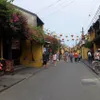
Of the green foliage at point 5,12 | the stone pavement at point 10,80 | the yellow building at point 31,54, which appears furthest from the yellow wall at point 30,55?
the green foliage at point 5,12

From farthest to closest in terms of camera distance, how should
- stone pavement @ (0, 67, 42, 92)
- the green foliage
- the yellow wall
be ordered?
the yellow wall
the green foliage
stone pavement @ (0, 67, 42, 92)

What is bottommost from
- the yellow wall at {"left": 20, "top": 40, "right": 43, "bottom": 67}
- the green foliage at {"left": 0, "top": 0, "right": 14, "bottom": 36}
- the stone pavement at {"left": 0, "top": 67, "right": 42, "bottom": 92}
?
the stone pavement at {"left": 0, "top": 67, "right": 42, "bottom": 92}

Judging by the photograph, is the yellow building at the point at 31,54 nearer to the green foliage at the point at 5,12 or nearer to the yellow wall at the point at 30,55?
the yellow wall at the point at 30,55

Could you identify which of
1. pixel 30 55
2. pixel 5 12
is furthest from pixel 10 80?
pixel 30 55

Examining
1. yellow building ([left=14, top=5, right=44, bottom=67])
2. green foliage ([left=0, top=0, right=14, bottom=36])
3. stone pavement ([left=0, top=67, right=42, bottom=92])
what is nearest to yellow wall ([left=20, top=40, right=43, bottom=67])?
yellow building ([left=14, top=5, right=44, bottom=67])

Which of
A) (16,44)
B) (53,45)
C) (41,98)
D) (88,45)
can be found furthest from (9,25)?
(53,45)

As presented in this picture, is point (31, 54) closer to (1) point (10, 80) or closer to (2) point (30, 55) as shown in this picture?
(2) point (30, 55)

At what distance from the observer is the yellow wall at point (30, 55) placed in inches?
1252

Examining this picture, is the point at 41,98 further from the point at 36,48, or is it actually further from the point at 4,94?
the point at 36,48

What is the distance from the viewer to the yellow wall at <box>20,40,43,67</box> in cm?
3180

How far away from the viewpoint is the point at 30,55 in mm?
32219

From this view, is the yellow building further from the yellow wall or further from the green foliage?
the green foliage

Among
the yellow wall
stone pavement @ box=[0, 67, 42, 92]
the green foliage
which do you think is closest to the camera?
stone pavement @ box=[0, 67, 42, 92]

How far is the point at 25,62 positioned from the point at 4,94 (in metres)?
18.8
